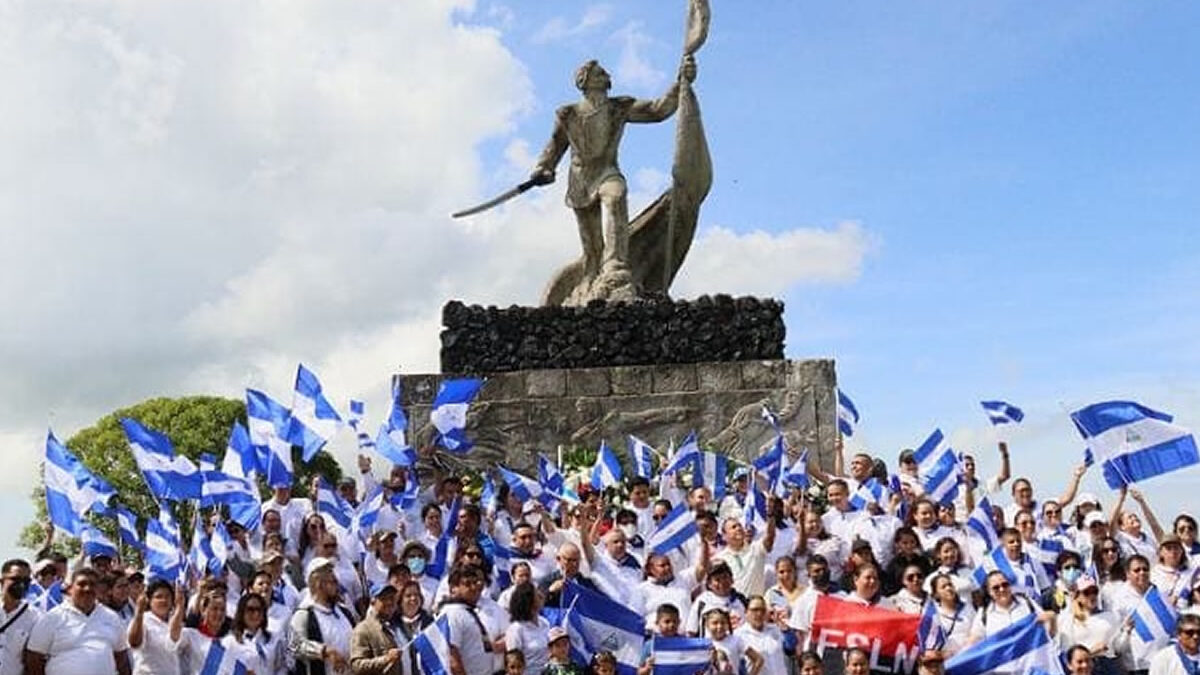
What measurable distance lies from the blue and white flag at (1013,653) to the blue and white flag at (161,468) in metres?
6.39

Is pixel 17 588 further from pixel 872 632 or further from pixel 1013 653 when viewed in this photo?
pixel 1013 653

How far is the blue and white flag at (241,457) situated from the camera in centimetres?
1242

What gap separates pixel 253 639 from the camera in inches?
341

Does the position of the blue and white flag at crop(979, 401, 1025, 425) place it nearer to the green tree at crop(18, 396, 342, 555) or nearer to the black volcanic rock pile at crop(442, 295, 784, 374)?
the black volcanic rock pile at crop(442, 295, 784, 374)

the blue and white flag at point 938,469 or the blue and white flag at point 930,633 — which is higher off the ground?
the blue and white flag at point 938,469

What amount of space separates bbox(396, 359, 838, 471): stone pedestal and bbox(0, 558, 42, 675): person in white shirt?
31.5 ft

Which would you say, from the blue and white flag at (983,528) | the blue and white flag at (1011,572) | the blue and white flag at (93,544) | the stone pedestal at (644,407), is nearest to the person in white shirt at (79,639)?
the blue and white flag at (93,544)

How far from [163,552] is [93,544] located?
27.2 inches

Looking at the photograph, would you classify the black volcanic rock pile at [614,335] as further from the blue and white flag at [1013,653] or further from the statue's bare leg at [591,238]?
the blue and white flag at [1013,653]

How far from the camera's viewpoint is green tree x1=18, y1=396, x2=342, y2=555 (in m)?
34.8

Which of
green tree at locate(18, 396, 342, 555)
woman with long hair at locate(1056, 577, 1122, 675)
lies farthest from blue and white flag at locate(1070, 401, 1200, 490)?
green tree at locate(18, 396, 342, 555)

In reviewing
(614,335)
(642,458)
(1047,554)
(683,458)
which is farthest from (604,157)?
(1047,554)

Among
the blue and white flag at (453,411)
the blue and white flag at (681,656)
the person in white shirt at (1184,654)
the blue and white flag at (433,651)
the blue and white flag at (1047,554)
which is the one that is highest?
the blue and white flag at (453,411)

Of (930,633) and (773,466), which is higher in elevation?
(773,466)
